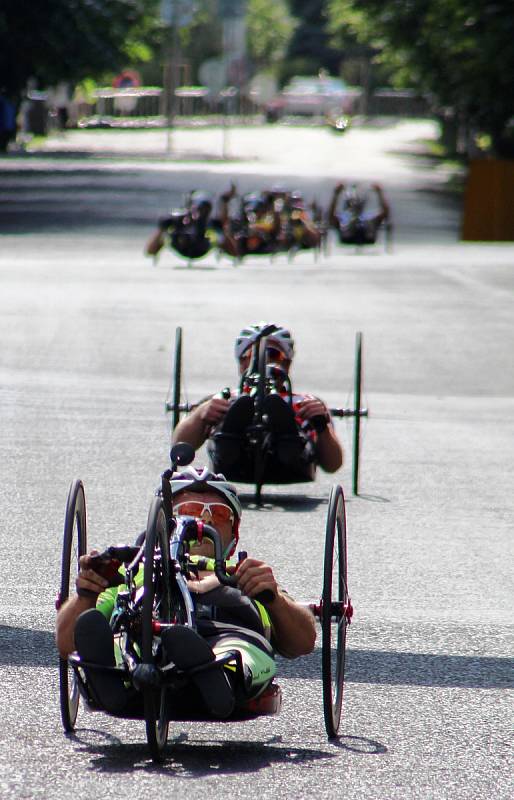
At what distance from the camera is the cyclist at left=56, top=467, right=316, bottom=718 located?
527cm

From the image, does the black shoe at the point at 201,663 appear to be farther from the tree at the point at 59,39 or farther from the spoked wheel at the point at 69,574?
the tree at the point at 59,39

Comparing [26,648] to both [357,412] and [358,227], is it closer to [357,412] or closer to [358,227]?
[357,412]

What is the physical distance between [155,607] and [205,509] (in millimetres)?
554

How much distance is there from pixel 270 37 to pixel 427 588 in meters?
136

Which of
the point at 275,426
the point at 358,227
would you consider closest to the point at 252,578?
the point at 275,426

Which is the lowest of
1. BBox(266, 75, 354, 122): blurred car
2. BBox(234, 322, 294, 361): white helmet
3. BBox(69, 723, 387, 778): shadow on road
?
BBox(69, 723, 387, 778): shadow on road

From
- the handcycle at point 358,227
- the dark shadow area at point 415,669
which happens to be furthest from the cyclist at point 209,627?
the handcycle at point 358,227

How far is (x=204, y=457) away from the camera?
539 inches

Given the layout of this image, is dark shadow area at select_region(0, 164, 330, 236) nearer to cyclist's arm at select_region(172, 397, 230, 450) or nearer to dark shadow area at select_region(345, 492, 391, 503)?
dark shadow area at select_region(345, 492, 391, 503)

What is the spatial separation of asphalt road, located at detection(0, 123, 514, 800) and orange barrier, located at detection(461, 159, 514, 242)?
1467 mm

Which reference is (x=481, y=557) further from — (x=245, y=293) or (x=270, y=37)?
(x=270, y=37)

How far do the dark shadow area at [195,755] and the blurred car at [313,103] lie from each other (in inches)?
3975

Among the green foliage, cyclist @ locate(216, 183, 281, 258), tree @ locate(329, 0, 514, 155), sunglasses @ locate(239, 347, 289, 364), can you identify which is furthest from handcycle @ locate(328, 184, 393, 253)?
the green foliage

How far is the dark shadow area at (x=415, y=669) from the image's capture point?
23.4 feet
